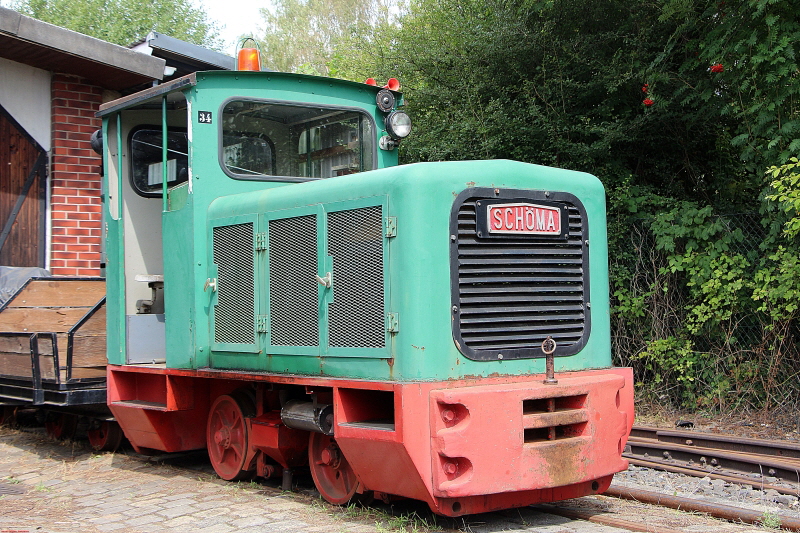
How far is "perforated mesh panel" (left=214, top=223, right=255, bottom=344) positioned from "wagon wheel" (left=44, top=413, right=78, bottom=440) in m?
2.94

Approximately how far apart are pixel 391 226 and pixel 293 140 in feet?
6.06

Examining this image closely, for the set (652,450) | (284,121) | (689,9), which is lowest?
(652,450)

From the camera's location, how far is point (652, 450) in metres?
6.44

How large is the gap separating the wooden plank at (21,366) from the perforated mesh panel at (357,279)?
9.87ft

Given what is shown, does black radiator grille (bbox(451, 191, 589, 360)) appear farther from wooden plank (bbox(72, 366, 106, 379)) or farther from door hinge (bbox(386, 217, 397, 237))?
wooden plank (bbox(72, 366, 106, 379))

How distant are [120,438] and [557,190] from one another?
4.47 m

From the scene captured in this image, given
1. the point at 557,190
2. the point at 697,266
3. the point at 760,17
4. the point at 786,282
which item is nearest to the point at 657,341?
the point at 697,266

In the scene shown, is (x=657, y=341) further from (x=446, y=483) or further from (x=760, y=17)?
(x=446, y=483)

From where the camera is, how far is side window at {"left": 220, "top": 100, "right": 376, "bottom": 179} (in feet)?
18.9

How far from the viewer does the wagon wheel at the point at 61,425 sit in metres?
7.84

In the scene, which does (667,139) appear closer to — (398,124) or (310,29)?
(398,124)

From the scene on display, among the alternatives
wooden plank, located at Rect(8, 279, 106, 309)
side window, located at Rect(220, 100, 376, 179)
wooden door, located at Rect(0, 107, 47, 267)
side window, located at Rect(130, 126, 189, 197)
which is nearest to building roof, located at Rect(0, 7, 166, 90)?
wooden door, located at Rect(0, 107, 47, 267)

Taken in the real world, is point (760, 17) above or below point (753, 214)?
above

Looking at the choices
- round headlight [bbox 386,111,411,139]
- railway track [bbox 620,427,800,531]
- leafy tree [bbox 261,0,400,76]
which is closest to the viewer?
railway track [bbox 620,427,800,531]
